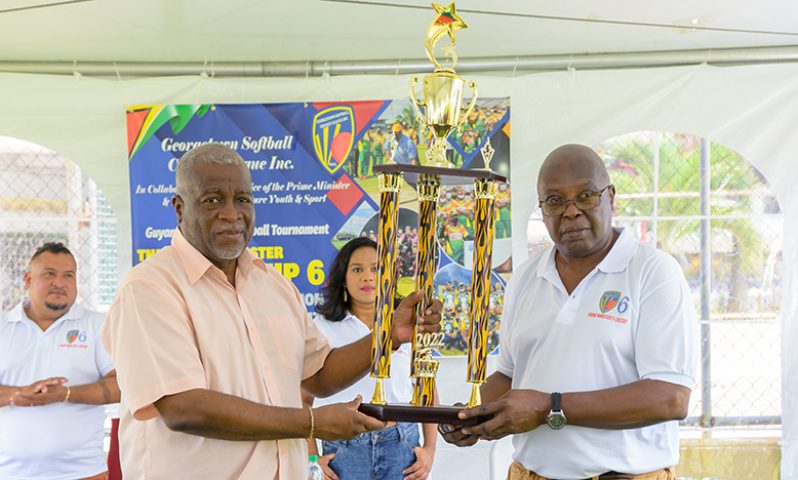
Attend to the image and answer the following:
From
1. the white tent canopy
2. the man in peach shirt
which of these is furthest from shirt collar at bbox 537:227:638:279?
the white tent canopy

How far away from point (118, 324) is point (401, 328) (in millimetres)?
848

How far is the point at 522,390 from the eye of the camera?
2477 millimetres

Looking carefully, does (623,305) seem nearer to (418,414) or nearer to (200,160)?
(418,414)

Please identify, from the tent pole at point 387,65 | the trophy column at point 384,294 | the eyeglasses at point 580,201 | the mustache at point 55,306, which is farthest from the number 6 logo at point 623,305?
the mustache at point 55,306

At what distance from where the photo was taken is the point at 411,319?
2.61 meters

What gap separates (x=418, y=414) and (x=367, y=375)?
55.6 inches

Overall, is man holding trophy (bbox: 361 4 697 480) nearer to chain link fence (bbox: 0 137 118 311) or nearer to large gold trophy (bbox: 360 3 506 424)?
large gold trophy (bbox: 360 3 506 424)

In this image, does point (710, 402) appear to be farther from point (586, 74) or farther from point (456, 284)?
point (586, 74)

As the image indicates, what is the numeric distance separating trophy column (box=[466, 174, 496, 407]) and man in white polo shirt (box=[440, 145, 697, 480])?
0.14m

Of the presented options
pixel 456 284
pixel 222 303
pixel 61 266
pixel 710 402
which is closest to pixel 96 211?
pixel 61 266

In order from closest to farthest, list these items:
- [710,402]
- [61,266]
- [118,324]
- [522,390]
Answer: [118,324], [522,390], [61,266], [710,402]

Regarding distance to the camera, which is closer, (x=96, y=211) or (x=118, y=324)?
(x=118, y=324)

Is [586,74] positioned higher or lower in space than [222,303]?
higher

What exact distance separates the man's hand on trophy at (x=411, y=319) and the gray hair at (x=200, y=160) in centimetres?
68
